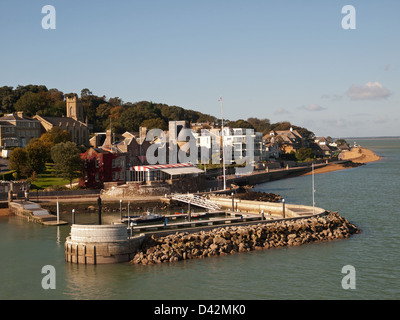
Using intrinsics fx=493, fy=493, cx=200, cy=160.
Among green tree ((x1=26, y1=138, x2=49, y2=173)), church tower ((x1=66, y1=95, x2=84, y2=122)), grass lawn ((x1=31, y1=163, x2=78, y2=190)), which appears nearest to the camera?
grass lawn ((x1=31, y1=163, x2=78, y2=190))

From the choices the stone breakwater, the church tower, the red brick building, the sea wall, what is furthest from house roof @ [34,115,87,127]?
the stone breakwater

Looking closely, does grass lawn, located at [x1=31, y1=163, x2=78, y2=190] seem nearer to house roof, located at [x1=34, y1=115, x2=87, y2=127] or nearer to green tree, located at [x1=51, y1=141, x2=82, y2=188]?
green tree, located at [x1=51, y1=141, x2=82, y2=188]

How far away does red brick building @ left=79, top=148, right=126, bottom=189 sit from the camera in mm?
62219

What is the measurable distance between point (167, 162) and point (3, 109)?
2272 inches

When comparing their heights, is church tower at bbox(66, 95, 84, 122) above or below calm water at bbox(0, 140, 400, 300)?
above

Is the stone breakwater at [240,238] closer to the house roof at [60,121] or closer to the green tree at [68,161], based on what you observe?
the green tree at [68,161]

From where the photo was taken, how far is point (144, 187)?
59.8 metres

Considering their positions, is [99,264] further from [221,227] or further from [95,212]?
[95,212]

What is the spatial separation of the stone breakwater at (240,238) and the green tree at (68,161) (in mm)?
28103

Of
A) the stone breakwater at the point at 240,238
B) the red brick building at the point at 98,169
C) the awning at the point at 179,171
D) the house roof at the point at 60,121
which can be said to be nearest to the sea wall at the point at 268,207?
the stone breakwater at the point at 240,238

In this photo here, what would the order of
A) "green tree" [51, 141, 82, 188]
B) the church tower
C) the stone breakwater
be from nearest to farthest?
the stone breakwater → "green tree" [51, 141, 82, 188] → the church tower

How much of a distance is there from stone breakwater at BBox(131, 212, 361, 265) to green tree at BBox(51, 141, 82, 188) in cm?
2810

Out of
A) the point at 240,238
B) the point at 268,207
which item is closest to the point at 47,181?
the point at 268,207
